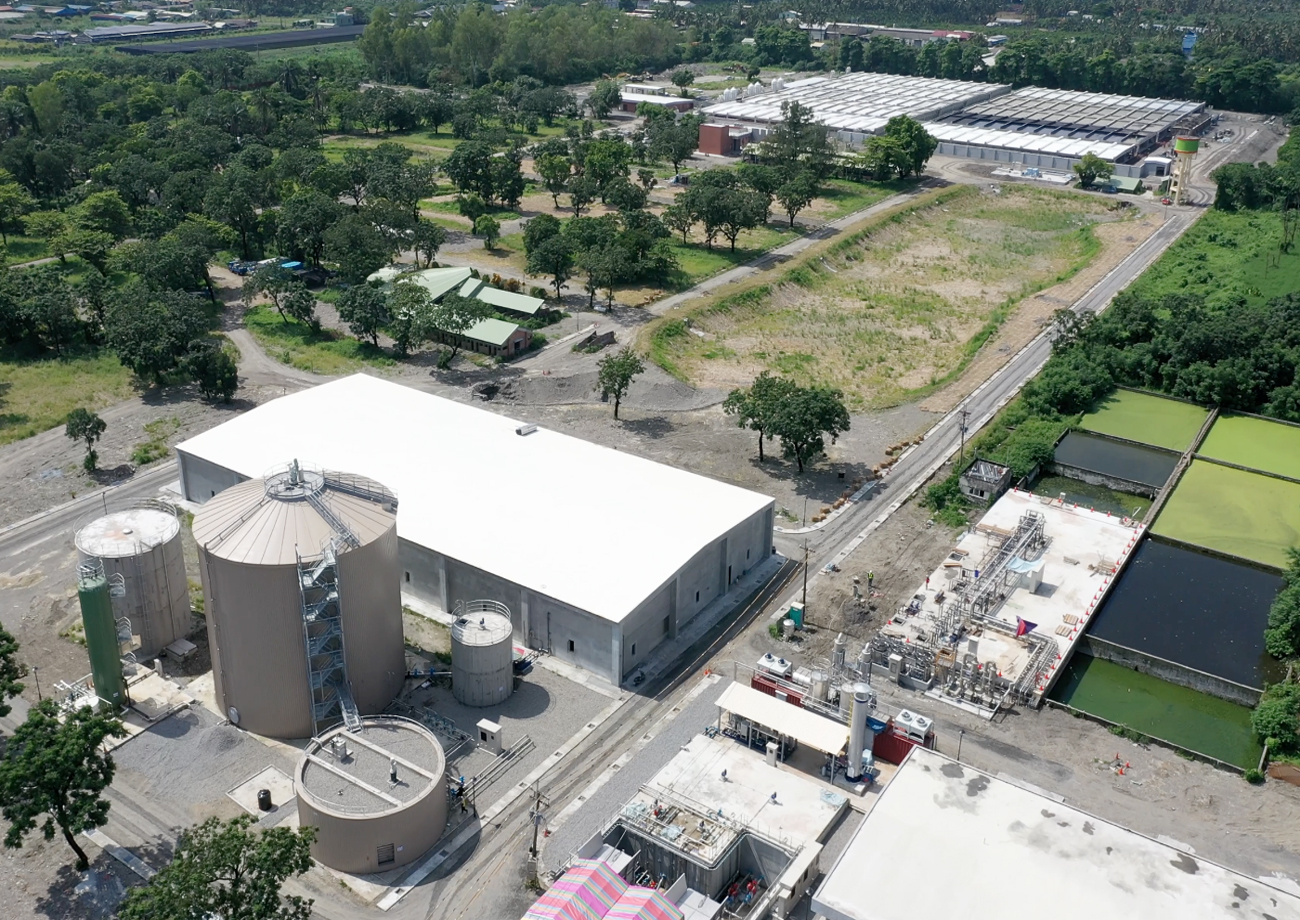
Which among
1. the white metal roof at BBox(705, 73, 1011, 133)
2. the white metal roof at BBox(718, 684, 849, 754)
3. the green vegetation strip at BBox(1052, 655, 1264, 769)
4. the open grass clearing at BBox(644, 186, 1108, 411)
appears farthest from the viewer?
the white metal roof at BBox(705, 73, 1011, 133)

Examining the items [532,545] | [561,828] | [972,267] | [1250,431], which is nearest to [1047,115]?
[972,267]

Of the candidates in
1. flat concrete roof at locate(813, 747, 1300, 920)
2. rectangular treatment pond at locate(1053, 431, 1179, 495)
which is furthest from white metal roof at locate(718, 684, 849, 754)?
rectangular treatment pond at locate(1053, 431, 1179, 495)

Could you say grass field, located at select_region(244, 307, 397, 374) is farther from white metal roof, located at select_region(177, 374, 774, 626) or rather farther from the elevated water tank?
the elevated water tank

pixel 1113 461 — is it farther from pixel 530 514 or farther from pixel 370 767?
pixel 370 767

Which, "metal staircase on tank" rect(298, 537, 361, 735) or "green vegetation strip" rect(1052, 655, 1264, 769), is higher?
"metal staircase on tank" rect(298, 537, 361, 735)

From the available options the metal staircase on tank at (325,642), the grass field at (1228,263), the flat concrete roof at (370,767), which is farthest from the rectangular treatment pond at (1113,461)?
the metal staircase on tank at (325,642)

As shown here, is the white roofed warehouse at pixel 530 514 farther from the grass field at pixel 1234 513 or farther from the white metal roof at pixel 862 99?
the white metal roof at pixel 862 99

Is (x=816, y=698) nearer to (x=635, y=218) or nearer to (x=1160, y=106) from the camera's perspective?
(x=635, y=218)
